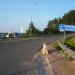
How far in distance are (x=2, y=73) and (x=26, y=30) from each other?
74.6 m

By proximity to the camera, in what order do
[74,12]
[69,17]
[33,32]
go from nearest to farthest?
[33,32]
[69,17]
[74,12]

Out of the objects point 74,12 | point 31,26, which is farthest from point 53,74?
point 74,12

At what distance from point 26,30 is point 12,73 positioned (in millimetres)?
74448

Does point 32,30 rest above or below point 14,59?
above

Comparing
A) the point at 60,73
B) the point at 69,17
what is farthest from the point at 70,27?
the point at 69,17

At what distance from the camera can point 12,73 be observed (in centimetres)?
1359

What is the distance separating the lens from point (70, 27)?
3362 cm

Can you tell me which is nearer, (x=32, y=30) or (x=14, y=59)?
(x=14, y=59)

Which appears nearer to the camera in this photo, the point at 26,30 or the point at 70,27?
the point at 70,27

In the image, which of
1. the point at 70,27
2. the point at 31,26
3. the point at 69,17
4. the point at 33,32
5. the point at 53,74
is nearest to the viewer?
the point at 53,74

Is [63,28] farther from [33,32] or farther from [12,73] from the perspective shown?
[33,32]

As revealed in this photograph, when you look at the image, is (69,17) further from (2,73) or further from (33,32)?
(2,73)

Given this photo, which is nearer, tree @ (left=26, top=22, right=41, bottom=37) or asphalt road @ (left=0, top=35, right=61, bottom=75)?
asphalt road @ (left=0, top=35, right=61, bottom=75)

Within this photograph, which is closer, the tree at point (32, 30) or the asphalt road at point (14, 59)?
the asphalt road at point (14, 59)
